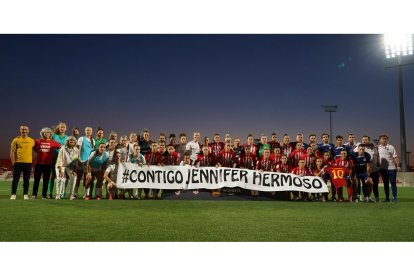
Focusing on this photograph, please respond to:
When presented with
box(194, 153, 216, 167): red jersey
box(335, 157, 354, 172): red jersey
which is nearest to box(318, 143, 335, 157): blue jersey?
box(335, 157, 354, 172): red jersey

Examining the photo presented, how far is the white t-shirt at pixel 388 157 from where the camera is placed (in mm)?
6607

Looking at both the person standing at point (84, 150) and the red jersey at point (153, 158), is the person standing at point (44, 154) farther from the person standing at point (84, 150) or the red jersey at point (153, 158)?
the red jersey at point (153, 158)

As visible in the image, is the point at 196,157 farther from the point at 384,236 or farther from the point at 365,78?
the point at 384,236

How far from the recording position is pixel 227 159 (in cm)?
705

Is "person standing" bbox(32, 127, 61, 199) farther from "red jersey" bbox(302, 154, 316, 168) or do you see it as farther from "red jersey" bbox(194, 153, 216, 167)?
"red jersey" bbox(302, 154, 316, 168)

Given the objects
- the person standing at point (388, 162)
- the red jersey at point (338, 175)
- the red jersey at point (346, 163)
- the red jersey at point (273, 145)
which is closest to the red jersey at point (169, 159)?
the red jersey at point (273, 145)

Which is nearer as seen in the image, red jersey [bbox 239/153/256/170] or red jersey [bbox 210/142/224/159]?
red jersey [bbox 239/153/256/170]

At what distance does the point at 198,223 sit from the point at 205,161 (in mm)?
3025

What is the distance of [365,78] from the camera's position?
638cm

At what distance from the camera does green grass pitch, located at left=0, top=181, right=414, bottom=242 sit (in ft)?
11.1

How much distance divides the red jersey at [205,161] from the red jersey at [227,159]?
0.51 feet

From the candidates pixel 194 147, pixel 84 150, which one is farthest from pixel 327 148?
pixel 84 150

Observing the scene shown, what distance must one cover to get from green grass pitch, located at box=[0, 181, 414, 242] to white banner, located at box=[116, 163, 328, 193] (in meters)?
1.22
